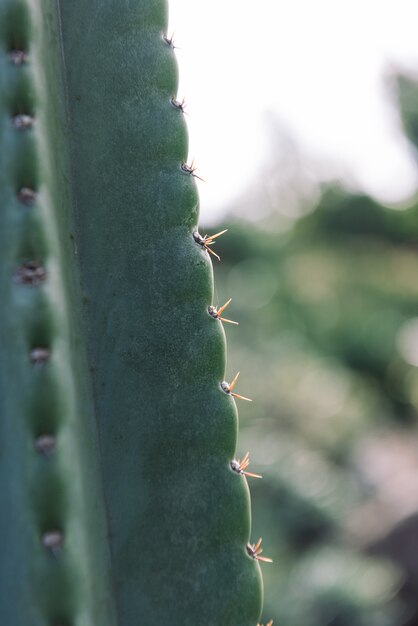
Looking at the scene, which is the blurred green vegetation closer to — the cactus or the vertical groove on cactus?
the cactus

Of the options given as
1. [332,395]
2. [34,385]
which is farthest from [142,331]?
[332,395]

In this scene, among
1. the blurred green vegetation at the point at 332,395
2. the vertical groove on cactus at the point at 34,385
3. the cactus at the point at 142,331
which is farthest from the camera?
the blurred green vegetation at the point at 332,395

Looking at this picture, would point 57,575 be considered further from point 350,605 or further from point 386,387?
point 386,387

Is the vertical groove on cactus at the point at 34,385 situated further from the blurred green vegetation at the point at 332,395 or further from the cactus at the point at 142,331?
the blurred green vegetation at the point at 332,395

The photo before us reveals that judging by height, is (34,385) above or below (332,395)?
above

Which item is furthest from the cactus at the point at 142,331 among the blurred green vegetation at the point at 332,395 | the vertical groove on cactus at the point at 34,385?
the blurred green vegetation at the point at 332,395

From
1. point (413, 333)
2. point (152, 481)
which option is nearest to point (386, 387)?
point (413, 333)

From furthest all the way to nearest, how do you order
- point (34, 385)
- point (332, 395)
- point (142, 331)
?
1. point (332, 395)
2. point (142, 331)
3. point (34, 385)

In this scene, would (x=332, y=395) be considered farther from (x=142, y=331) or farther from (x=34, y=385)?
(x=34, y=385)
